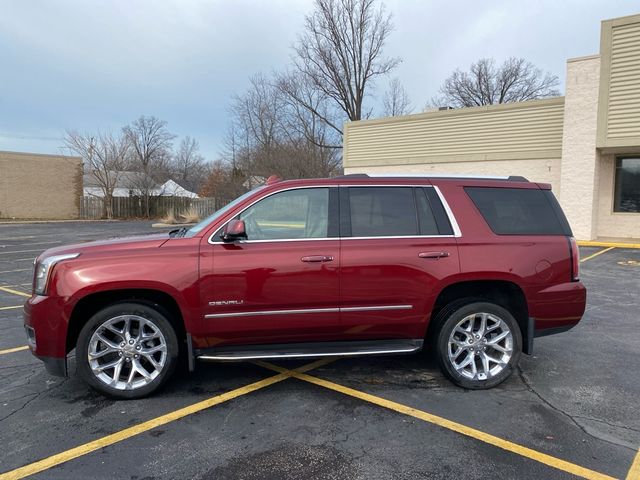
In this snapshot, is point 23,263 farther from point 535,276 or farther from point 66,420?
point 535,276

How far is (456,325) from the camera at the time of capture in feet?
13.6

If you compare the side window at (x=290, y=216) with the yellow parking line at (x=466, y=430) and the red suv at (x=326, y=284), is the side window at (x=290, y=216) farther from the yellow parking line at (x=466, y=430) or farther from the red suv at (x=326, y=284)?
the yellow parking line at (x=466, y=430)

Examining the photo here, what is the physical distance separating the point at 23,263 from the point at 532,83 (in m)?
47.6

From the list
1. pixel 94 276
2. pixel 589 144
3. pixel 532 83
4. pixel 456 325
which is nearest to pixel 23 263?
pixel 94 276

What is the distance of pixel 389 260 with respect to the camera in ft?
13.2

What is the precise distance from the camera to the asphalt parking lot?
2957 millimetres

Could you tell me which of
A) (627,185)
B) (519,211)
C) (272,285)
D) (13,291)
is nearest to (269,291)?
(272,285)

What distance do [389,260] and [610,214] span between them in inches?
621

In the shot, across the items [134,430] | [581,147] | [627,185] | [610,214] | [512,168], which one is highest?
[581,147]

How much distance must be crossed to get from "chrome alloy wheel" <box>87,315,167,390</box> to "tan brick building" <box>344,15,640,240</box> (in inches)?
464

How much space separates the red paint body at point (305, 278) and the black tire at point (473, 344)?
0.64 ft

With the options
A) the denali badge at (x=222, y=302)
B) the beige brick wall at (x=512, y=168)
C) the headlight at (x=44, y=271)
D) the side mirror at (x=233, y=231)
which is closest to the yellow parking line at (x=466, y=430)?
the denali badge at (x=222, y=302)

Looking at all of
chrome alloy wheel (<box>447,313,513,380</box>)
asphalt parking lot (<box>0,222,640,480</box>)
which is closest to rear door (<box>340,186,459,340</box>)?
chrome alloy wheel (<box>447,313,513,380</box>)

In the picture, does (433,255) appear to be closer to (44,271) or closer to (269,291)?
(269,291)
